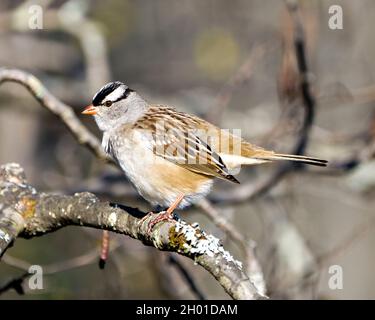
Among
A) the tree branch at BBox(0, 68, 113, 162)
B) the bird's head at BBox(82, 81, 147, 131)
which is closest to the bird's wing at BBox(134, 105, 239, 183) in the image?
the bird's head at BBox(82, 81, 147, 131)

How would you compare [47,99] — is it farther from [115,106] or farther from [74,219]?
[74,219]

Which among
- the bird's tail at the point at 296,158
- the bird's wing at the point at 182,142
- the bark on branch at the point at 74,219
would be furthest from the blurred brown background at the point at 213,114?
the bark on branch at the point at 74,219

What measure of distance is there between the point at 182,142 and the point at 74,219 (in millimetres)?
1259

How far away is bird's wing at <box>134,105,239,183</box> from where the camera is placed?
4.92m

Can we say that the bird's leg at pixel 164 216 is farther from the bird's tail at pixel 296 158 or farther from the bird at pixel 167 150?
the bird's tail at pixel 296 158

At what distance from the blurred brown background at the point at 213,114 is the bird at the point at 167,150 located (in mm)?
965

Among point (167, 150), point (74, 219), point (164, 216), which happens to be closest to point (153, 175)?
point (167, 150)

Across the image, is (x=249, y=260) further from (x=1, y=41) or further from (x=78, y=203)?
(x=1, y=41)

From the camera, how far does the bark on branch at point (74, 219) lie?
3.59m

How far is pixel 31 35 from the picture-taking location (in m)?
9.70

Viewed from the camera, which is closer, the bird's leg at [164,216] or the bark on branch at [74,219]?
the bark on branch at [74,219]

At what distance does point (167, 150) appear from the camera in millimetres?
4980
